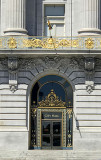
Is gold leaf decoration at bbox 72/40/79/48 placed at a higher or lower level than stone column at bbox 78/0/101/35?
lower

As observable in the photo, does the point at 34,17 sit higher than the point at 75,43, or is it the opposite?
the point at 34,17

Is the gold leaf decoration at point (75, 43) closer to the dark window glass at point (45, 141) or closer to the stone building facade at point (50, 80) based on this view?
the stone building facade at point (50, 80)


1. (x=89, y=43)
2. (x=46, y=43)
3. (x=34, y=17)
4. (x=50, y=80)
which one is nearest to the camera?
(x=89, y=43)

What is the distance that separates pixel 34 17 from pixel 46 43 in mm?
3155

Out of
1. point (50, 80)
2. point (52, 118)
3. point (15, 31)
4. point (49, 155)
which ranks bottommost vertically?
point (49, 155)

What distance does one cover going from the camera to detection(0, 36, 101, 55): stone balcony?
4003 cm

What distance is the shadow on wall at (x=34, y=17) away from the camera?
4256cm

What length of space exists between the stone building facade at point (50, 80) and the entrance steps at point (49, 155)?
74 cm

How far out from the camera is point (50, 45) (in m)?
40.6

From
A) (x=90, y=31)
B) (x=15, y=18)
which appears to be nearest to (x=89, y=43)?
(x=90, y=31)

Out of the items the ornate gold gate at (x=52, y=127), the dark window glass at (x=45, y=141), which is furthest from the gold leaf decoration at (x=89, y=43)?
the dark window glass at (x=45, y=141)

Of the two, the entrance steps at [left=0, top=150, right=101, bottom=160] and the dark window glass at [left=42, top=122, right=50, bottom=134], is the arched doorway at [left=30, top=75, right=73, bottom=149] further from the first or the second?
the entrance steps at [left=0, top=150, right=101, bottom=160]

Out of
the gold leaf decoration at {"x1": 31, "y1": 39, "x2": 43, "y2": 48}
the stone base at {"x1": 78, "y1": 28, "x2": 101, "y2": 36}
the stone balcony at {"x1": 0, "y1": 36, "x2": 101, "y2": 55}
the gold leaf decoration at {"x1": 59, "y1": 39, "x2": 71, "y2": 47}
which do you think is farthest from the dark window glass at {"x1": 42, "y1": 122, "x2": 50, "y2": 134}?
the stone base at {"x1": 78, "y1": 28, "x2": 101, "y2": 36}

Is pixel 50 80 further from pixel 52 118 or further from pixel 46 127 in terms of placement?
pixel 46 127
